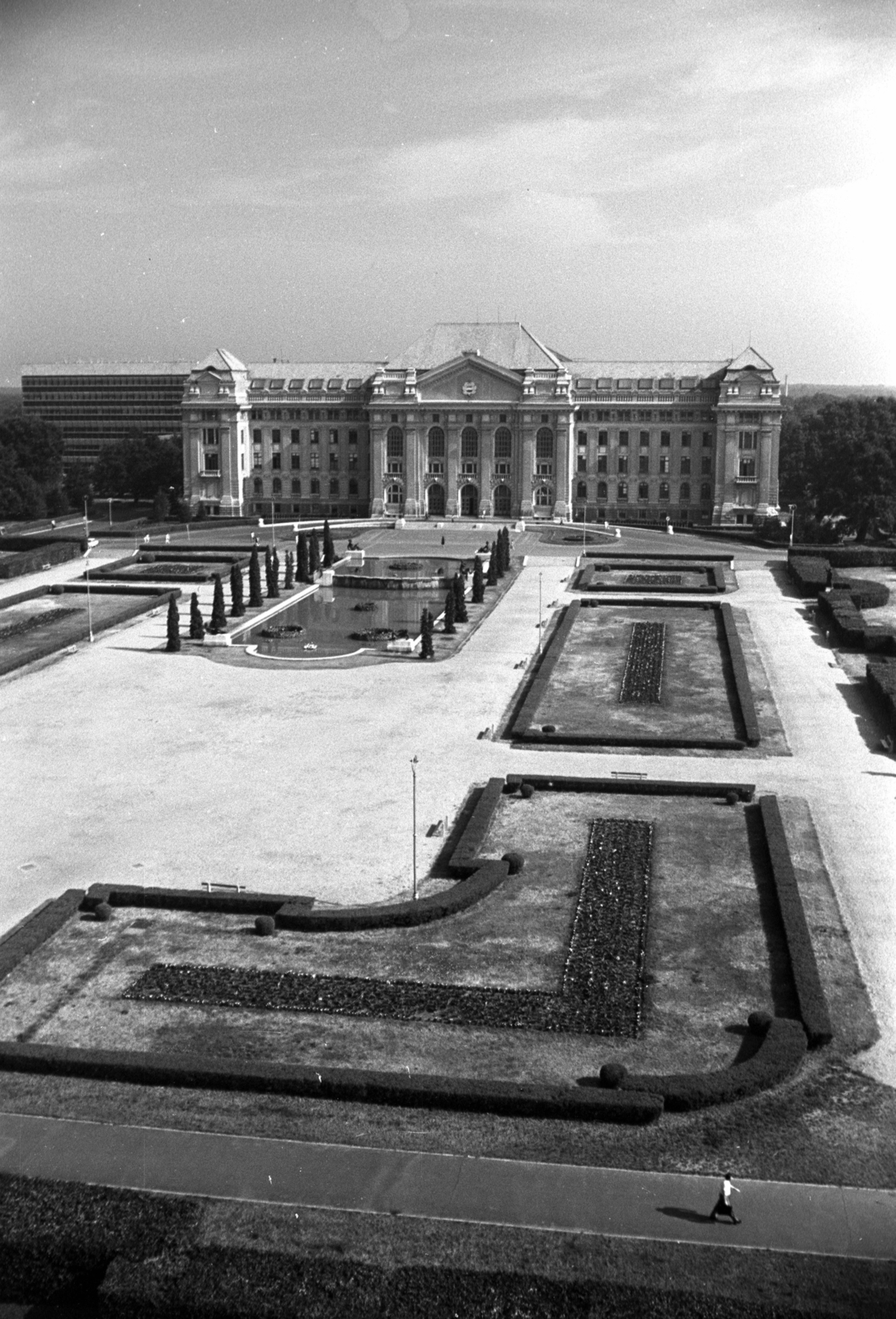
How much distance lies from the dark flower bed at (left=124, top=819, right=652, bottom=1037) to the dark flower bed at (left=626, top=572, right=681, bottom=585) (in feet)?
156

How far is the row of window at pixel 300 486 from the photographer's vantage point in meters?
110

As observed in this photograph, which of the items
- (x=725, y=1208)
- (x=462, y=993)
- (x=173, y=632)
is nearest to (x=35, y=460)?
(x=173, y=632)

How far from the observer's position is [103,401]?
16688 cm

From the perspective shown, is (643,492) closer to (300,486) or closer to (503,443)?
(503,443)

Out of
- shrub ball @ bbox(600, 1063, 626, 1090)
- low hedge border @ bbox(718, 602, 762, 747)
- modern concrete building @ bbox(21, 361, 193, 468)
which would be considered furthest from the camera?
modern concrete building @ bbox(21, 361, 193, 468)

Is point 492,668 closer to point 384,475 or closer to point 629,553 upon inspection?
point 629,553

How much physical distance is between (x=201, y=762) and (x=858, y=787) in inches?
724

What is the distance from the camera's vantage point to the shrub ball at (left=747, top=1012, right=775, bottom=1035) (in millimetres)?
24016

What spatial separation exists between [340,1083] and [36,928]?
942 centimetres

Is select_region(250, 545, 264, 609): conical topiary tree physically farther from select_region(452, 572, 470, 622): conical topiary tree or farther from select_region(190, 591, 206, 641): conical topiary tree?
select_region(452, 572, 470, 622): conical topiary tree

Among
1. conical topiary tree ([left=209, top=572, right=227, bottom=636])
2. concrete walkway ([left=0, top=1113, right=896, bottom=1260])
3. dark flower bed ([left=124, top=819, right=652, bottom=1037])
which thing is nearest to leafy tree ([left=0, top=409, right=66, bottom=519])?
conical topiary tree ([left=209, top=572, right=227, bottom=636])

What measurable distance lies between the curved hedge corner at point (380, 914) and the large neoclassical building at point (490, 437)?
76.1 meters

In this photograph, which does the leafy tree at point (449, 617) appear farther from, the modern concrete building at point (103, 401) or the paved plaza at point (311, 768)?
the modern concrete building at point (103, 401)

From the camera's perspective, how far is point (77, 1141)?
67.8 ft
